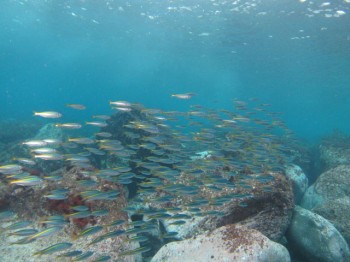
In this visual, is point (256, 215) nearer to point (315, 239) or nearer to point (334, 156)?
point (315, 239)

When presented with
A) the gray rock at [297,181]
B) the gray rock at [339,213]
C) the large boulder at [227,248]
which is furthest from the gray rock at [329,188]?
the large boulder at [227,248]

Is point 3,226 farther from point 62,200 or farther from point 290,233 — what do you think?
point 290,233

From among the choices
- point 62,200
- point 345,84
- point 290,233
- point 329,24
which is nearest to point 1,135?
point 62,200

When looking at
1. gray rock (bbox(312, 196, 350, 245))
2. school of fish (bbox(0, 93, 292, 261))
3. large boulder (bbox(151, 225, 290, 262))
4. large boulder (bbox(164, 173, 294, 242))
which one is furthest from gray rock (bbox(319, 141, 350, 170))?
large boulder (bbox(151, 225, 290, 262))

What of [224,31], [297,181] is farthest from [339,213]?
[224,31]

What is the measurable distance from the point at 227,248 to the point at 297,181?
7.46 m

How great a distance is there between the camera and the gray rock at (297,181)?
37.3 feet

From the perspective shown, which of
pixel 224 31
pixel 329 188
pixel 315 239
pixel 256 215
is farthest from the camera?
pixel 224 31

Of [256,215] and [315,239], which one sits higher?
[256,215]

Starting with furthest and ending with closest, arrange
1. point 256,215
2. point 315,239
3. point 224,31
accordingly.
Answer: point 224,31, point 256,215, point 315,239

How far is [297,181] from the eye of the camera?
37.8 feet

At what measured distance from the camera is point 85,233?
511 cm

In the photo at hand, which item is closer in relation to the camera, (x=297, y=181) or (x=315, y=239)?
(x=315, y=239)

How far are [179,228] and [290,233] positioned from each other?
118 inches
